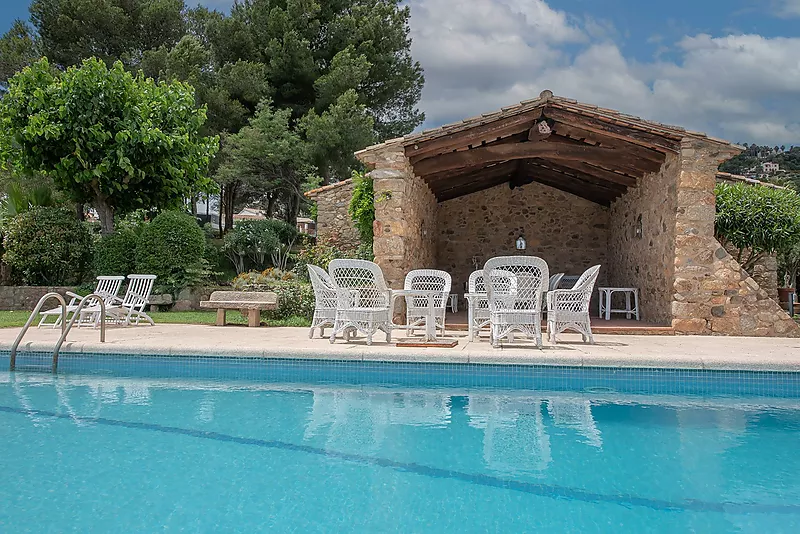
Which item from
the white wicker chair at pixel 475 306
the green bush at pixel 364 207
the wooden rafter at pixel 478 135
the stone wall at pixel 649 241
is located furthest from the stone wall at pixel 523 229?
the white wicker chair at pixel 475 306

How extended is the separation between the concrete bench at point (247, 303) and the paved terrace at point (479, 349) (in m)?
1.18

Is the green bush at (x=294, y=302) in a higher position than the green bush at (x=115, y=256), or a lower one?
lower

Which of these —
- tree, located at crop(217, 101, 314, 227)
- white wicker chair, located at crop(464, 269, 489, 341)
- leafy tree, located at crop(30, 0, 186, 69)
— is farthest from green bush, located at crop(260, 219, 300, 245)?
→ white wicker chair, located at crop(464, 269, 489, 341)

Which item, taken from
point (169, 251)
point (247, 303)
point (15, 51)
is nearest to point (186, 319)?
point (247, 303)

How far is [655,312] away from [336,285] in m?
5.77

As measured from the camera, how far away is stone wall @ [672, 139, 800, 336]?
9047 mm

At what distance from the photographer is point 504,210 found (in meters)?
15.8

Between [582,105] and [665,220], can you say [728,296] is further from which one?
[582,105]

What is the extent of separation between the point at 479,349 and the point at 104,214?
1149 cm

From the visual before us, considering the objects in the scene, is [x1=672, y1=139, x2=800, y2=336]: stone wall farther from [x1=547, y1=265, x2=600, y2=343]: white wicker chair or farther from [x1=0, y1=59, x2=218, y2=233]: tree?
[x1=0, y1=59, x2=218, y2=233]: tree

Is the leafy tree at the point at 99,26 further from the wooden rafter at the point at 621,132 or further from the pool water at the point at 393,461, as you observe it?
the pool water at the point at 393,461

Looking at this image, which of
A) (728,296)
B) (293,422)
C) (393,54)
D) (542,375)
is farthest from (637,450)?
(393,54)

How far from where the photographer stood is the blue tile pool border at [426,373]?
6.12m

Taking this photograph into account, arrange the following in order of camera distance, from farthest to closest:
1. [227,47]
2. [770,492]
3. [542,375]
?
[227,47] < [542,375] < [770,492]
